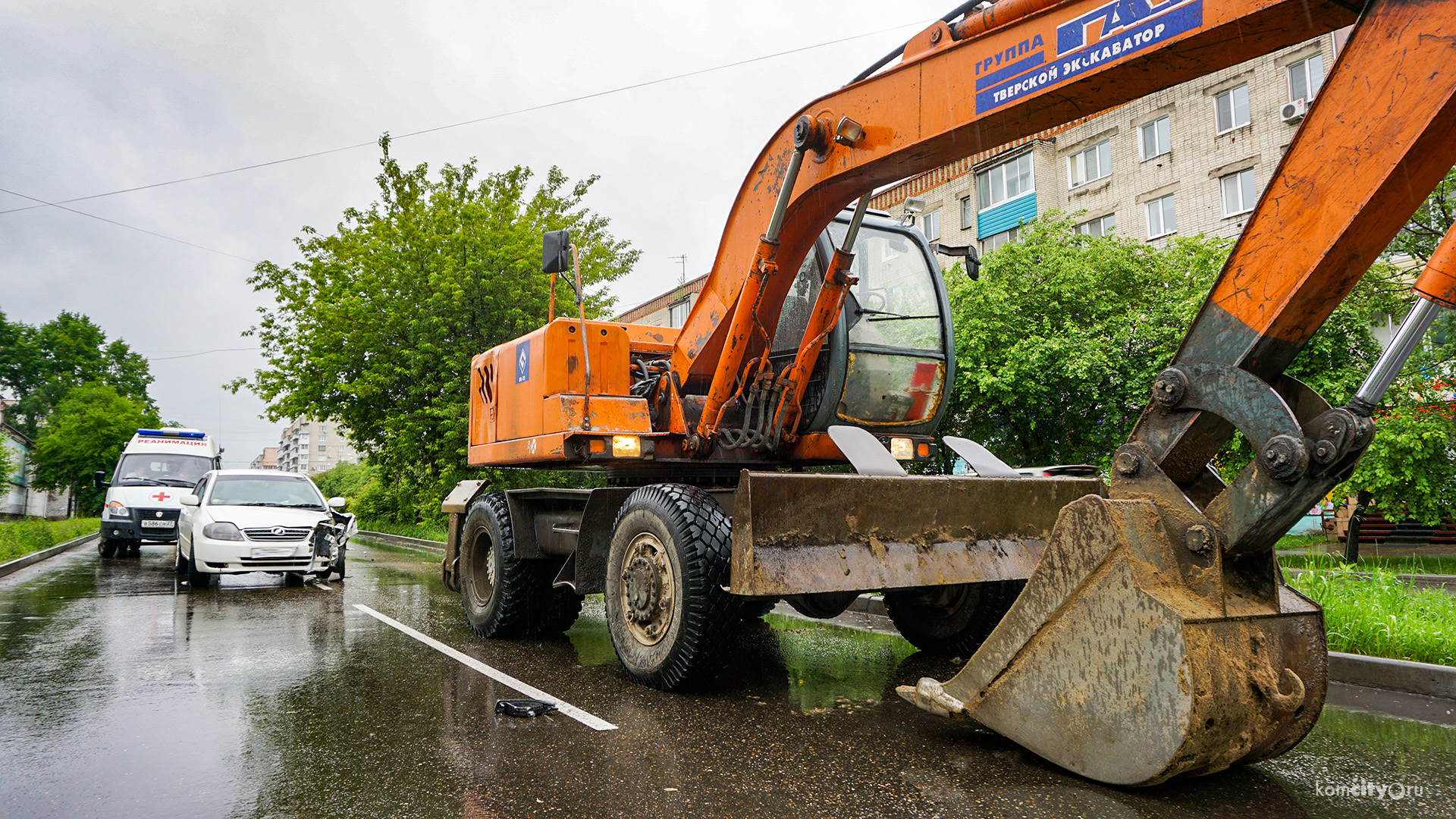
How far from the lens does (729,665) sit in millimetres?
6250

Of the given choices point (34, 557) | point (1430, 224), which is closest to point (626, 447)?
point (1430, 224)

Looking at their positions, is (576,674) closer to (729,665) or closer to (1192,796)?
(729,665)

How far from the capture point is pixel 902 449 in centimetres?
637

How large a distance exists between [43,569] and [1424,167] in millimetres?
19163

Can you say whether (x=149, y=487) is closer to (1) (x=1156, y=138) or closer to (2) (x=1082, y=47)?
(2) (x=1082, y=47)

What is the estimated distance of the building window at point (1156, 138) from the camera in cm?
2498

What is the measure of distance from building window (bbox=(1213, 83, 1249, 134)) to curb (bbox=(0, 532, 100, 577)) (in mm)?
27774

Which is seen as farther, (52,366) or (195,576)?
(52,366)

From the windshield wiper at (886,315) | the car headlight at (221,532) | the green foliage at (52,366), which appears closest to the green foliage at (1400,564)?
the windshield wiper at (886,315)

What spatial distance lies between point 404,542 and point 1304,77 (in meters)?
25.4

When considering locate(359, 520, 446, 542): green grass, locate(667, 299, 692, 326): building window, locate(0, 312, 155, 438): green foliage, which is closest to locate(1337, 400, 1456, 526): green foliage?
locate(359, 520, 446, 542): green grass

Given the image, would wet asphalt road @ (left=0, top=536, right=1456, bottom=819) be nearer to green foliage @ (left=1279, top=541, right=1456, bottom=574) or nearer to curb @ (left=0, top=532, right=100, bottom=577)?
green foliage @ (left=1279, top=541, right=1456, bottom=574)

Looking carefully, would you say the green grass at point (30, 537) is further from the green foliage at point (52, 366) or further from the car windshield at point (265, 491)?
the green foliage at point (52, 366)

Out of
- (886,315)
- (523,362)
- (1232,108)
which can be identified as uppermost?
(1232,108)
